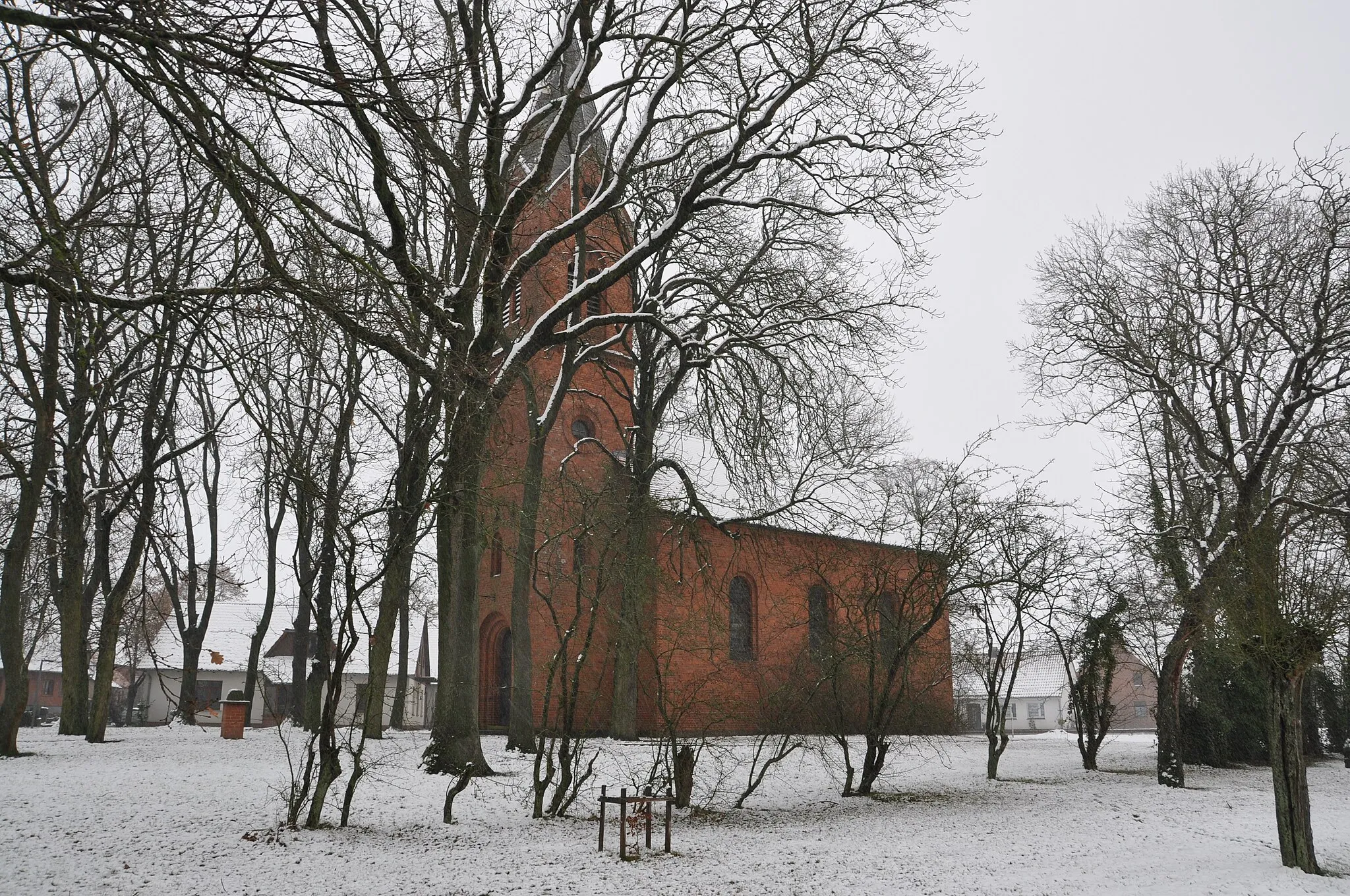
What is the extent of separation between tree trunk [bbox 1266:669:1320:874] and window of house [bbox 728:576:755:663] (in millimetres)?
19763

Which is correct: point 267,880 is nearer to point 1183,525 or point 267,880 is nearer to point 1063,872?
point 1063,872

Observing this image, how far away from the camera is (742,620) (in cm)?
2909

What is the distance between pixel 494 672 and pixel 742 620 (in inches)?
308

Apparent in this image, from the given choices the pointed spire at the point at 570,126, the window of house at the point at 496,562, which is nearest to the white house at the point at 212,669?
the window of house at the point at 496,562

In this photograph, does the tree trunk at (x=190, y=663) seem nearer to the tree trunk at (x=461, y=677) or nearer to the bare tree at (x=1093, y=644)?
the tree trunk at (x=461, y=677)

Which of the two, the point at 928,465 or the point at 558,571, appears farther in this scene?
the point at 928,465

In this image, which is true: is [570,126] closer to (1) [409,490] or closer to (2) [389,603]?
(1) [409,490]

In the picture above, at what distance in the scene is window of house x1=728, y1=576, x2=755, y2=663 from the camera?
2852 cm

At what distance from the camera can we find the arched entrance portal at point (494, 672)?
2761cm

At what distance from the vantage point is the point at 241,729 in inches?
830

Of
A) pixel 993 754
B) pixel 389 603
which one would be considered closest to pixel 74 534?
pixel 389 603

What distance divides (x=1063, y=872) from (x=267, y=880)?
6836mm

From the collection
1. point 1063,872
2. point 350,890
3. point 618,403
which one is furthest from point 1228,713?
point 350,890

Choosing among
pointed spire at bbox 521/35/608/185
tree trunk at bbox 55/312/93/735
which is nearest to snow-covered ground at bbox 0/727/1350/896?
tree trunk at bbox 55/312/93/735
